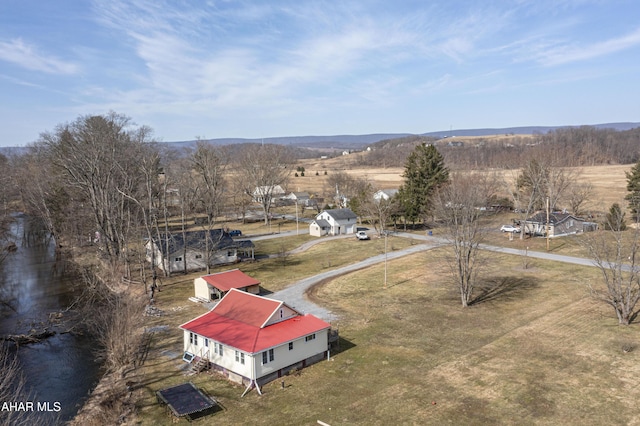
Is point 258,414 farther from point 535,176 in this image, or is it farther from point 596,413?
point 535,176

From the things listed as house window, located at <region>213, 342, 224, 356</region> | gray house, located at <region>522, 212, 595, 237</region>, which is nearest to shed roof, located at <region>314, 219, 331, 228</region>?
gray house, located at <region>522, 212, 595, 237</region>

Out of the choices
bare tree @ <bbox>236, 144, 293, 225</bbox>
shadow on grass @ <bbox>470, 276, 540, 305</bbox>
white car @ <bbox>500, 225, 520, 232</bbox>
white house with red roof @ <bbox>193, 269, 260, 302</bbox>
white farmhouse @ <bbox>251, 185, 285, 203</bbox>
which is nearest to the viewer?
shadow on grass @ <bbox>470, 276, 540, 305</bbox>

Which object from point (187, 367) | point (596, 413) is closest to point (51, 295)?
point (187, 367)

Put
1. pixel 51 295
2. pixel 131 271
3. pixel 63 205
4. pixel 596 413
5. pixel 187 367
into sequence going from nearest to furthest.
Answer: pixel 596 413
pixel 187 367
pixel 51 295
pixel 131 271
pixel 63 205

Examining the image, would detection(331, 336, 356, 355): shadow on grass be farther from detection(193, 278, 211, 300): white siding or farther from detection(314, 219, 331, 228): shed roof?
detection(314, 219, 331, 228): shed roof

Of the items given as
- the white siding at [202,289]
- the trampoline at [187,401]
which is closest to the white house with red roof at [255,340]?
the trampoline at [187,401]

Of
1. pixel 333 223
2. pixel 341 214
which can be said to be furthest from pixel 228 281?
pixel 341 214

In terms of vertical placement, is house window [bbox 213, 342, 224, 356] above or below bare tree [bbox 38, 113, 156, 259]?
below

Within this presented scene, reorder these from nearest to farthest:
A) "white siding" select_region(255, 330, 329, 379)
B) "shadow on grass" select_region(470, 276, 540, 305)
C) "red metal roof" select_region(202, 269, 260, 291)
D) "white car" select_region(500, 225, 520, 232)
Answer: "white siding" select_region(255, 330, 329, 379), "red metal roof" select_region(202, 269, 260, 291), "shadow on grass" select_region(470, 276, 540, 305), "white car" select_region(500, 225, 520, 232)
